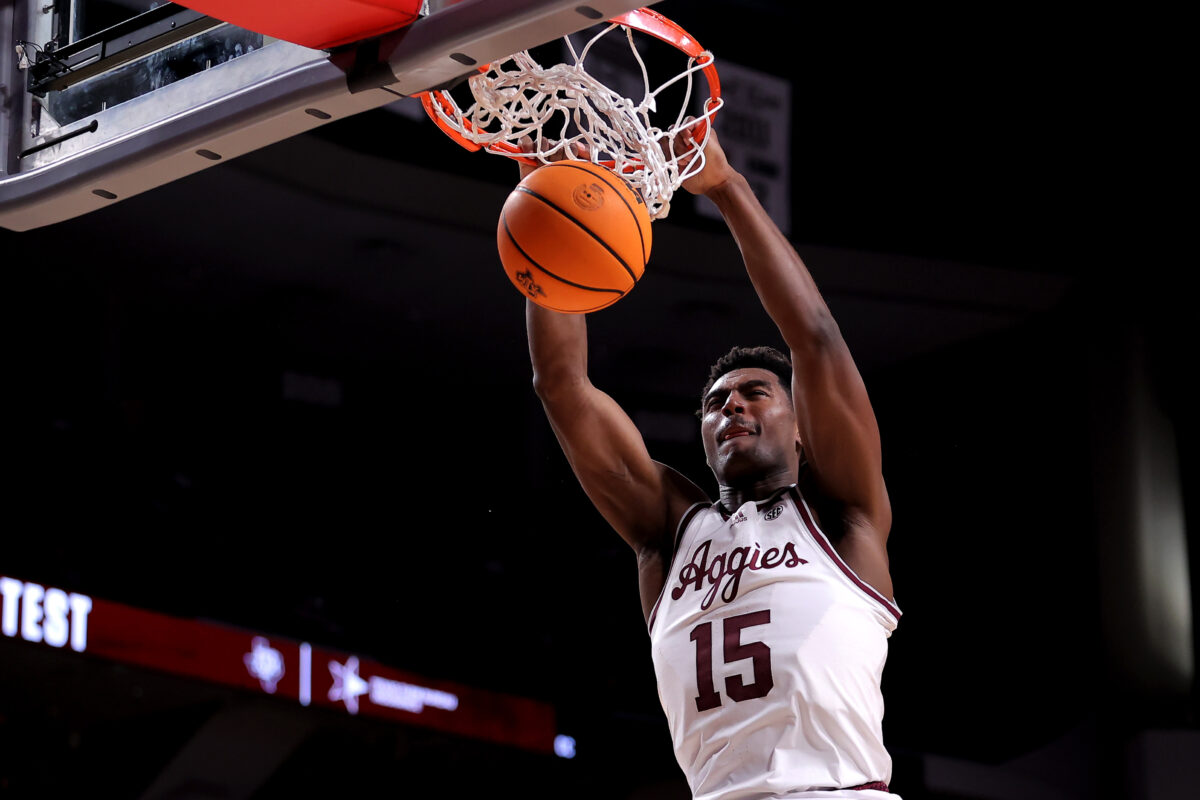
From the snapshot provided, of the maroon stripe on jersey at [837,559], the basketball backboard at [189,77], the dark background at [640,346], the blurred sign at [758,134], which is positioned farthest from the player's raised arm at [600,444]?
the blurred sign at [758,134]

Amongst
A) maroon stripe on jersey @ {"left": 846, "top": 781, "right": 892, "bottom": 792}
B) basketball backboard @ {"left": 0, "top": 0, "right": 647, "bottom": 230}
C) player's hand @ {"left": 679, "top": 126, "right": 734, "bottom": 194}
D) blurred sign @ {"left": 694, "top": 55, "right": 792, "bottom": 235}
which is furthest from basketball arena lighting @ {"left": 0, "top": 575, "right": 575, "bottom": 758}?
maroon stripe on jersey @ {"left": 846, "top": 781, "right": 892, "bottom": 792}

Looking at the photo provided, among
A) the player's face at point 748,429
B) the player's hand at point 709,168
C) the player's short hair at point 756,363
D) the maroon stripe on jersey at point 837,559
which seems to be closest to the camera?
the maroon stripe on jersey at point 837,559

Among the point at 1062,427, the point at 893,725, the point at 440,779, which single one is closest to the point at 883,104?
the point at 1062,427

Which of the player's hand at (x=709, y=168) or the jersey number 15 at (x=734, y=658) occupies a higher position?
the player's hand at (x=709, y=168)

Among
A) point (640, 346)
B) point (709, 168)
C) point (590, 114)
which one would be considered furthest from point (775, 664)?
point (640, 346)

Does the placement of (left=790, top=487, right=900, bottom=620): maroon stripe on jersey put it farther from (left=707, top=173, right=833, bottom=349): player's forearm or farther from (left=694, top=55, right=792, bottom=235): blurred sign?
(left=694, top=55, right=792, bottom=235): blurred sign

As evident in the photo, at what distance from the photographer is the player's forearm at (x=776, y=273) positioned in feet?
10.3

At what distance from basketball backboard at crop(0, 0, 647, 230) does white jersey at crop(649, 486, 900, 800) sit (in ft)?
3.94

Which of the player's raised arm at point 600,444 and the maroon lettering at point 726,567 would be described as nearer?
the maroon lettering at point 726,567

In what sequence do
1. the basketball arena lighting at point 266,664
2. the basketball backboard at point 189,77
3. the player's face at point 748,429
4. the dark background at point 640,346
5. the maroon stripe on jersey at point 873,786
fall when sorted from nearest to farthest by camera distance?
the basketball backboard at point 189,77, the maroon stripe on jersey at point 873,786, the player's face at point 748,429, the basketball arena lighting at point 266,664, the dark background at point 640,346

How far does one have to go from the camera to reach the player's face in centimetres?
334

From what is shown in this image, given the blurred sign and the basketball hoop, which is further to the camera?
the blurred sign

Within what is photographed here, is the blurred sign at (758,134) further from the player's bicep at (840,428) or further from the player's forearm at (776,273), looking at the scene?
Result: the player's bicep at (840,428)

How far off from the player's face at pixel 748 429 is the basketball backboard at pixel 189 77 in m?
1.14
